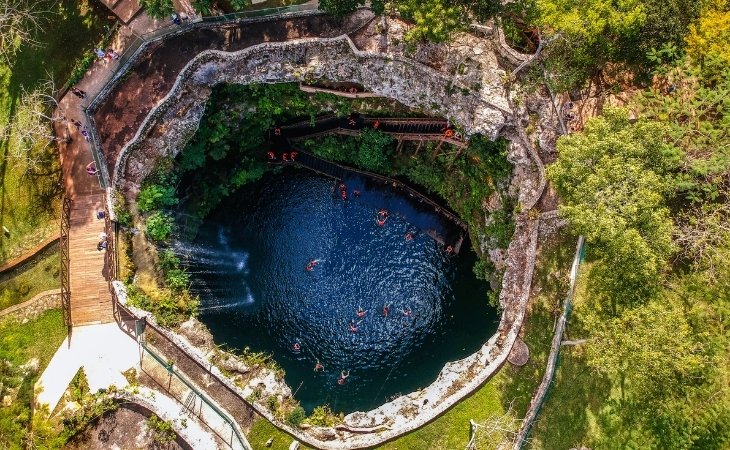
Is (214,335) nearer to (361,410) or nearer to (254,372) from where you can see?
(254,372)

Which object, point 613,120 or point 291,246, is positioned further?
point 291,246

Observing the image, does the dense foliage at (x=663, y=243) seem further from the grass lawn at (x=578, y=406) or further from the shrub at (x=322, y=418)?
the shrub at (x=322, y=418)

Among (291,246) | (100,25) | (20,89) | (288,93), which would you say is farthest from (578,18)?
(20,89)

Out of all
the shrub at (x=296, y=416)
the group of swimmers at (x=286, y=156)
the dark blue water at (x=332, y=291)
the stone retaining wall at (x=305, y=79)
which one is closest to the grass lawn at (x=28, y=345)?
the dark blue water at (x=332, y=291)

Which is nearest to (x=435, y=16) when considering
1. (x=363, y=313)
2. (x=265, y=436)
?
(x=363, y=313)

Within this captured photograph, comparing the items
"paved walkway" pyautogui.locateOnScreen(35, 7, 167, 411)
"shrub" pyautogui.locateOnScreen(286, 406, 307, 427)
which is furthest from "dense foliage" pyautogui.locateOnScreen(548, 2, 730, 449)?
"paved walkway" pyautogui.locateOnScreen(35, 7, 167, 411)
